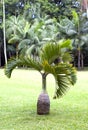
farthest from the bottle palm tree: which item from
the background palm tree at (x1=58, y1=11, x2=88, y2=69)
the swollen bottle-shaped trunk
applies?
the background palm tree at (x1=58, y1=11, x2=88, y2=69)

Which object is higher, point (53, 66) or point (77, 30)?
point (53, 66)

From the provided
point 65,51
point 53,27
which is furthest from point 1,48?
point 65,51

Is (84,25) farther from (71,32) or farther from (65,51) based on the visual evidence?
(65,51)

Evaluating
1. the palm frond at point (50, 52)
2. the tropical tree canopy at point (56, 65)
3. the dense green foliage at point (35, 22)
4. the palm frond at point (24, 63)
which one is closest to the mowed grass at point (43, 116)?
the tropical tree canopy at point (56, 65)

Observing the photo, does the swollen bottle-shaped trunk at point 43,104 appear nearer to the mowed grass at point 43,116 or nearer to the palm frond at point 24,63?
the mowed grass at point 43,116

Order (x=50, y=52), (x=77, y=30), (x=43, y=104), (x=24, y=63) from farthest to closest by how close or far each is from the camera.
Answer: (x=77, y=30)
(x=24, y=63)
(x=43, y=104)
(x=50, y=52)

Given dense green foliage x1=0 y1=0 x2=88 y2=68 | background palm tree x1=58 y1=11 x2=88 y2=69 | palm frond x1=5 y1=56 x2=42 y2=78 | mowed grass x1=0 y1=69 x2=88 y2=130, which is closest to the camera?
mowed grass x1=0 y1=69 x2=88 y2=130

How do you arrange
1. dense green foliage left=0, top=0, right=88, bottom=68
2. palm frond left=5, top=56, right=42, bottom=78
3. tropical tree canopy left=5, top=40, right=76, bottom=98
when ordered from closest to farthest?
tropical tree canopy left=5, top=40, right=76, bottom=98 → palm frond left=5, top=56, right=42, bottom=78 → dense green foliage left=0, top=0, right=88, bottom=68

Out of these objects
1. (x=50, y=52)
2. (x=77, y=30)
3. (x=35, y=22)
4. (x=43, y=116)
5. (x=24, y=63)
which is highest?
(x=50, y=52)

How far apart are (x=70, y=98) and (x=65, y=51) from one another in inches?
127

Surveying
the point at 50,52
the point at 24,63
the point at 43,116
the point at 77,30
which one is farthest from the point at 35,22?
the point at 43,116

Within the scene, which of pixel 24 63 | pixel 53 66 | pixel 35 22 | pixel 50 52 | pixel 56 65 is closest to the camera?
pixel 53 66

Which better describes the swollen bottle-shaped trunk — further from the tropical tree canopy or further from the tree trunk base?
the tropical tree canopy

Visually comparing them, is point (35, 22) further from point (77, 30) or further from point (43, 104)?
point (43, 104)
